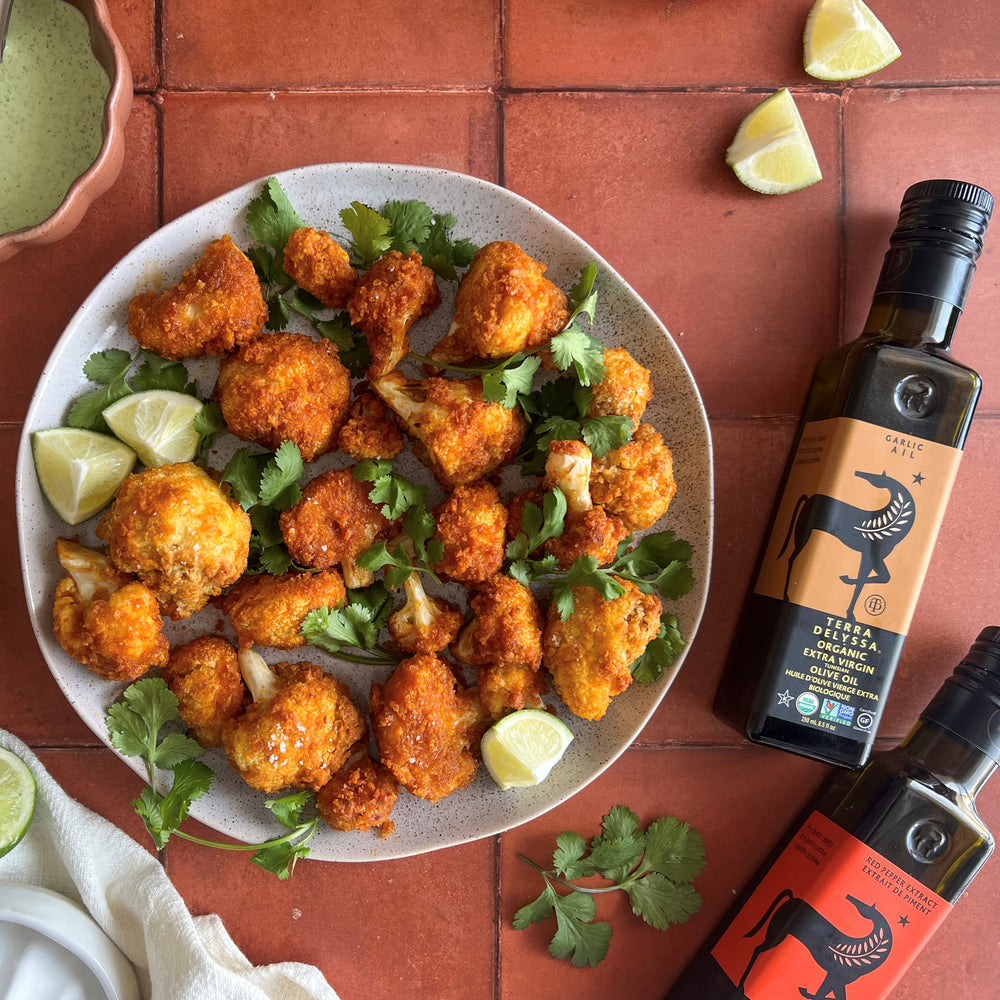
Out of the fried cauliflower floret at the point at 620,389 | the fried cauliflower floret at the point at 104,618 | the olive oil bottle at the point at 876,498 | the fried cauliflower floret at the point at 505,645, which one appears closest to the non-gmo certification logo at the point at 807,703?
the olive oil bottle at the point at 876,498

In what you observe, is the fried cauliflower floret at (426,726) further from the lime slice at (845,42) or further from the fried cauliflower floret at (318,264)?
the lime slice at (845,42)

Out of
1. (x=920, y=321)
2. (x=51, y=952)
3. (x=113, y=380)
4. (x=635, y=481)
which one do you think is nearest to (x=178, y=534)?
(x=113, y=380)

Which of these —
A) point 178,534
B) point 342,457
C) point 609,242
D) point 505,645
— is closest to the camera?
point 178,534

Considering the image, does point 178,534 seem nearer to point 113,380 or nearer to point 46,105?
point 113,380

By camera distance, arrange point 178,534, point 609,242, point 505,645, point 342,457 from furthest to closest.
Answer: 1. point 609,242
2. point 342,457
3. point 505,645
4. point 178,534

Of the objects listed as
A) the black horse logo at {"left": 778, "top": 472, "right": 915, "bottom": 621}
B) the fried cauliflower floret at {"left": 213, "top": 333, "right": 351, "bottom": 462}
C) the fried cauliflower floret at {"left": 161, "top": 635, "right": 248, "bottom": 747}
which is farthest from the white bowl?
the black horse logo at {"left": 778, "top": 472, "right": 915, "bottom": 621}

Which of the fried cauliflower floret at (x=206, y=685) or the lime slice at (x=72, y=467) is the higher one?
the lime slice at (x=72, y=467)
